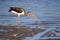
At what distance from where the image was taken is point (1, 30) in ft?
6.22

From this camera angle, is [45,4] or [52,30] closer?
[52,30]

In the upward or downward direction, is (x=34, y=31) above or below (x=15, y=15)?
below

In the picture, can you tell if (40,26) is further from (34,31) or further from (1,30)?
(1,30)

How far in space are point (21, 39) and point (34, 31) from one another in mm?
172

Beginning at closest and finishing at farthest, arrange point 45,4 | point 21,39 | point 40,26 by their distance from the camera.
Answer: point 21,39
point 40,26
point 45,4

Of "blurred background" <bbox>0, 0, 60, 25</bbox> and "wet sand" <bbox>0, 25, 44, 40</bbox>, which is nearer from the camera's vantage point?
"wet sand" <bbox>0, 25, 44, 40</bbox>

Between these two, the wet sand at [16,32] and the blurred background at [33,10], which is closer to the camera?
the wet sand at [16,32]

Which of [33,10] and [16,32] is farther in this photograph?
[33,10]

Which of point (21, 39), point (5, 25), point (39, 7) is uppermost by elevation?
point (39, 7)

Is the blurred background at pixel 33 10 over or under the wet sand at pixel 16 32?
over

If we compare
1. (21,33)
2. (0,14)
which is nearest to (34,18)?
(21,33)

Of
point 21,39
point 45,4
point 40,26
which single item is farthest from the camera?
point 45,4

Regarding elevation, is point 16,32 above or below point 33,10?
below

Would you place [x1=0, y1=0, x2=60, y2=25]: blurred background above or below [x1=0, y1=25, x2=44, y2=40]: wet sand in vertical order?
above
